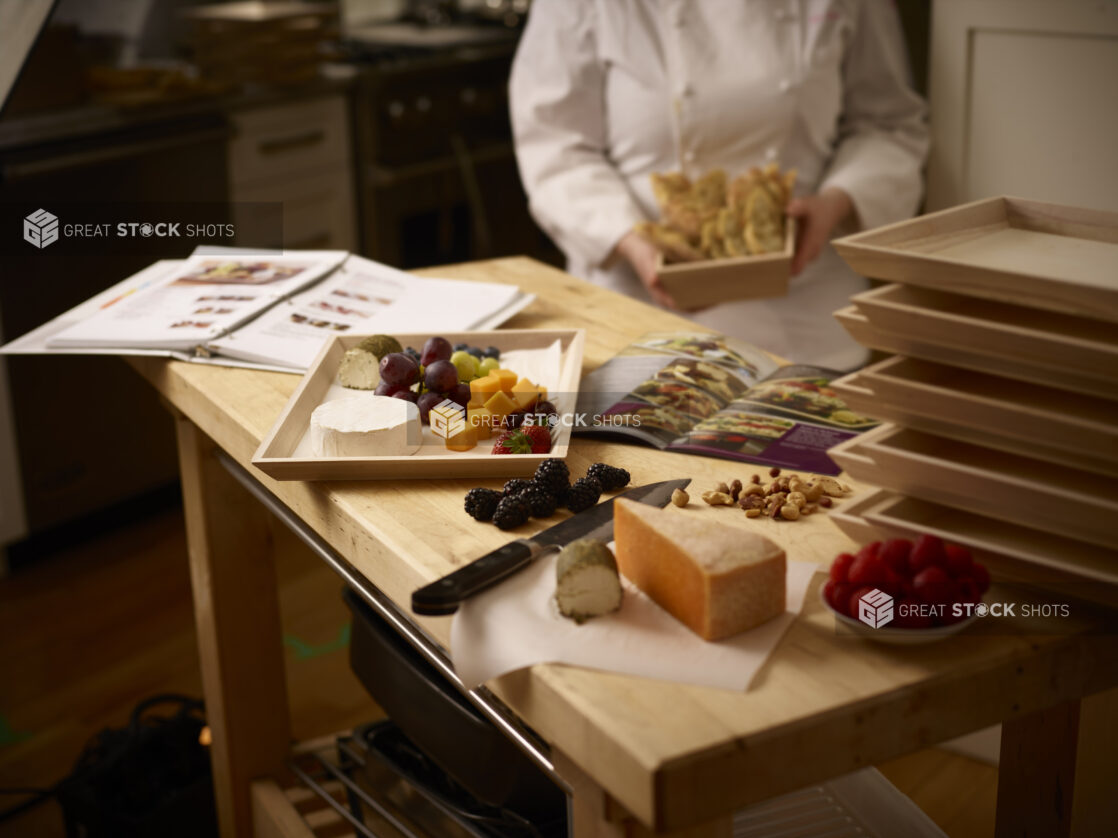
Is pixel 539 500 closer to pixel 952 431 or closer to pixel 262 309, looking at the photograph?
pixel 952 431

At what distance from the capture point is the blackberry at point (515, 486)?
97 cm

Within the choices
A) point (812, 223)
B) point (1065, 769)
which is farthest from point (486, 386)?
point (812, 223)

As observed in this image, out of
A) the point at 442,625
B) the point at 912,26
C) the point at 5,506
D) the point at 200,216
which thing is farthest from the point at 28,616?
the point at 912,26

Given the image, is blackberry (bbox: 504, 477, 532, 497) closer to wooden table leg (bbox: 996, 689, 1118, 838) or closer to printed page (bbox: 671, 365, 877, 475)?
printed page (bbox: 671, 365, 877, 475)

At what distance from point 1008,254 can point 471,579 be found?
49cm

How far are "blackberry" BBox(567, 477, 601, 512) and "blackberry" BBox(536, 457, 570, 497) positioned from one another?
0.03 ft

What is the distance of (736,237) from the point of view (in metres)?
1.76

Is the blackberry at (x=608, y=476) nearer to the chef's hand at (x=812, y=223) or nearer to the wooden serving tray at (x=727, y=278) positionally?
the wooden serving tray at (x=727, y=278)

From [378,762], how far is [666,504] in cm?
78

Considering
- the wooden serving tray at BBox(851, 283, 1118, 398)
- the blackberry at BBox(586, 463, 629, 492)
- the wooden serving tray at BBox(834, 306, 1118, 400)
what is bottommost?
the blackberry at BBox(586, 463, 629, 492)

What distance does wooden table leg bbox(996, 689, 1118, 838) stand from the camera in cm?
94

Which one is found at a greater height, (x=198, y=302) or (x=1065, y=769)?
(x=198, y=302)

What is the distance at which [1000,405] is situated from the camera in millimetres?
791

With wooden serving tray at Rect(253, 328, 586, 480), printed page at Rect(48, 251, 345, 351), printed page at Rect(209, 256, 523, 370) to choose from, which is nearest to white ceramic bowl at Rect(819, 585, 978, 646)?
wooden serving tray at Rect(253, 328, 586, 480)
